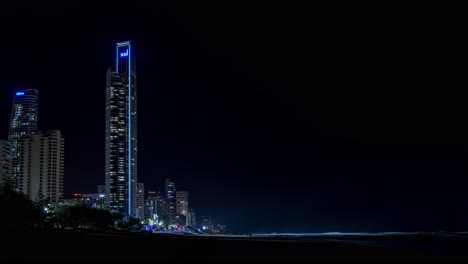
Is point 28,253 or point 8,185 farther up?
point 8,185

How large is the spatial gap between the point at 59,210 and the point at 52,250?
86.6 metres

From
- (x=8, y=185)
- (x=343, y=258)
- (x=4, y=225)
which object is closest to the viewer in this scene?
(x=343, y=258)

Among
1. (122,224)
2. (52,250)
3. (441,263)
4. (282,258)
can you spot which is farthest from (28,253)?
(122,224)

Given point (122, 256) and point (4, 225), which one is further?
point (4, 225)

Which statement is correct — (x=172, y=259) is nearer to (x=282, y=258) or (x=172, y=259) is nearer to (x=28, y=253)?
(x=282, y=258)

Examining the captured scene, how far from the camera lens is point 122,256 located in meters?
27.1

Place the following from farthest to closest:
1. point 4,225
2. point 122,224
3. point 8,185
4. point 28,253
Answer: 1. point 122,224
2. point 8,185
3. point 4,225
4. point 28,253

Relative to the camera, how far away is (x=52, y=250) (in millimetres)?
29688

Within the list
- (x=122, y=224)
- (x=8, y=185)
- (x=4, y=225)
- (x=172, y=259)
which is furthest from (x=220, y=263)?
(x=122, y=224)

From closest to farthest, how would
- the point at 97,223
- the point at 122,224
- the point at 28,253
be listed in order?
the point at 28,253, the point at 97,223, the point at 122,224

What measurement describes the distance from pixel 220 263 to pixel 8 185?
70423 millimetres

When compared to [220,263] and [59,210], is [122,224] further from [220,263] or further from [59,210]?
[220,263]

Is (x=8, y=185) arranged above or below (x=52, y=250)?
above

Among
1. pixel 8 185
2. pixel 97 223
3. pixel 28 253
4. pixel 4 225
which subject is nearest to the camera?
pixel 28 253
